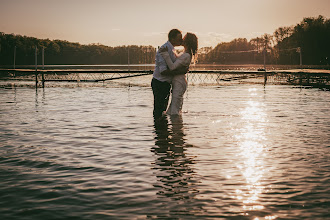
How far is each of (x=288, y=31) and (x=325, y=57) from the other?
46042 mm

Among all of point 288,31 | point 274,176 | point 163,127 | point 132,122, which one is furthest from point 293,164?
point 288,31

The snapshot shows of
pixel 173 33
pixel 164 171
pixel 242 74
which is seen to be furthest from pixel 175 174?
pixel 242 74

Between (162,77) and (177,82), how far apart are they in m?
0.42

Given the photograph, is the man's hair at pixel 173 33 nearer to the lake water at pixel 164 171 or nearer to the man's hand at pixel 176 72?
the man's hand at pixel 176 72

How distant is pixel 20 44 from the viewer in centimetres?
19025

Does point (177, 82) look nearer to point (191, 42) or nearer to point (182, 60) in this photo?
point (182, 60)

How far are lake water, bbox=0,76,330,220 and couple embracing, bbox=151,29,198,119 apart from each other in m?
0.79

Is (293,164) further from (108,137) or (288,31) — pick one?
(288,31)

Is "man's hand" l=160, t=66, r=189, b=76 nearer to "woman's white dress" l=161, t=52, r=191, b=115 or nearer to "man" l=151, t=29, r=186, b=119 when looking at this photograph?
"man" l=151, t=29, r=186, b=119

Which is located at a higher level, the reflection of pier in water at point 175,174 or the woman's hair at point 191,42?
the woman's hair at point 191,42

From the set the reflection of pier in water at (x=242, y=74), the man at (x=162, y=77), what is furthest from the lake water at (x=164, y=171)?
the reflection of pier in water at (x=242, y=74)

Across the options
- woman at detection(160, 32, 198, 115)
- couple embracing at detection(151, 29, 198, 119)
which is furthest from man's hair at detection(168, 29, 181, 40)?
woman at detection(160, 32, 198, 115)

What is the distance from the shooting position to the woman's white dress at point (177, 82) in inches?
407

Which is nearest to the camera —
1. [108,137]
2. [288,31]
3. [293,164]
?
[293,164]
